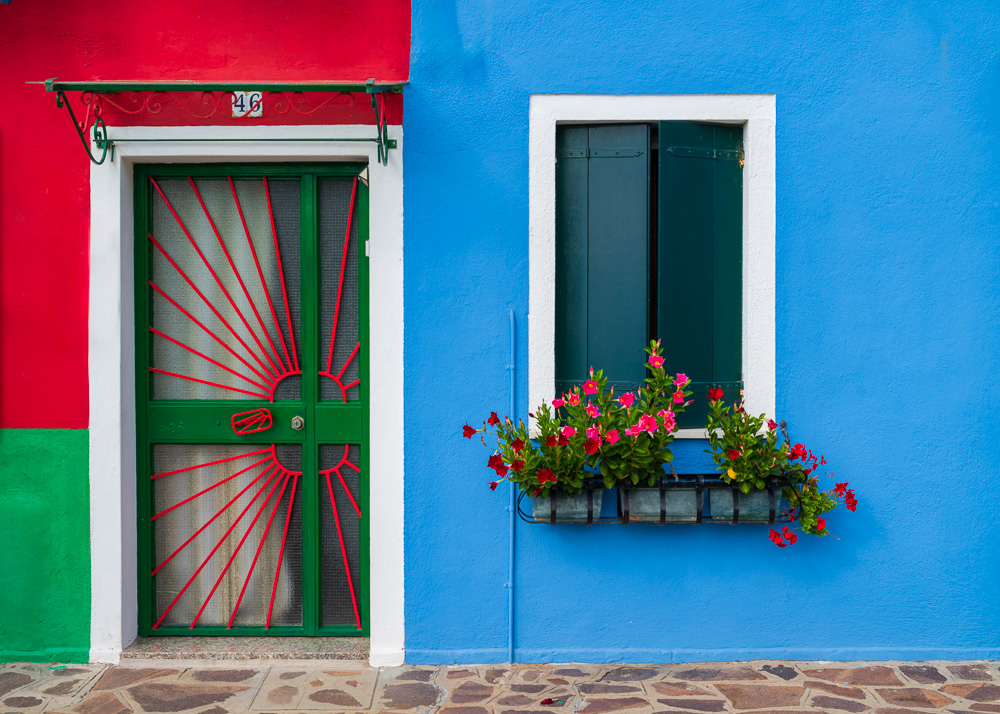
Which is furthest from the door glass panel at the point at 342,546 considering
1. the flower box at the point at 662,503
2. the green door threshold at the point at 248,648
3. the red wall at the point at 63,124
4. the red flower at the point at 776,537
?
the red flower at the point at 776,537

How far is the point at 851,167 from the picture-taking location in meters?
3.49

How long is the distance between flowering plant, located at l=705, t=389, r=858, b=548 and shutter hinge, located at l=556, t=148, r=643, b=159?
48.8 inches

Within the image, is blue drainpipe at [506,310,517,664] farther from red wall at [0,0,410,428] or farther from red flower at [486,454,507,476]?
red wall at [0,0,410,428]

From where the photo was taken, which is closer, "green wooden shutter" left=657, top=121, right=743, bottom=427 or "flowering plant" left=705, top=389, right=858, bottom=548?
"flowering plant" left=705, top=389, right=858, bottom=548

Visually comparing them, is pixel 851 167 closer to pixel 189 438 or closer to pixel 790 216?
pixel 790 216

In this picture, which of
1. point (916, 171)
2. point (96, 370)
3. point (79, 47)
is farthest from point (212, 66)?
point (916, 171)

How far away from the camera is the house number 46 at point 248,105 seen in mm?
3480

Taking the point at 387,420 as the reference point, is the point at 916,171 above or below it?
above

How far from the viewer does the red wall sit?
3.49 meters

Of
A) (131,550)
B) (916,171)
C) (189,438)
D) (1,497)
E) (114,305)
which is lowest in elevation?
(131,550)

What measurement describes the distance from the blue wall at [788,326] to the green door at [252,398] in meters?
0.44

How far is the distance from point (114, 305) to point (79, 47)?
4.25ft

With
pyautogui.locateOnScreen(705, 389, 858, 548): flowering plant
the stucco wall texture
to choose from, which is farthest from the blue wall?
the stucco wall texture

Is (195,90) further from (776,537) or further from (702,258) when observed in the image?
(776,537)
